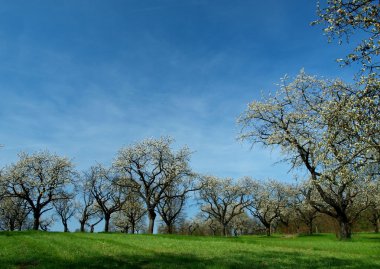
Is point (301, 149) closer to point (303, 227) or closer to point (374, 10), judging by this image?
point (374, 10)

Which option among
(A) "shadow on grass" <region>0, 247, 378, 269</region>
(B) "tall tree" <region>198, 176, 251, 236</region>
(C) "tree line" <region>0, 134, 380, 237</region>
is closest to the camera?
(A) "shadow on grass" <region>0, 247, 378, 269</region>

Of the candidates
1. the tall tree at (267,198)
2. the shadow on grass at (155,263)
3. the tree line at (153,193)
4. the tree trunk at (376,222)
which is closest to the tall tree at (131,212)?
A: the tree line at (153,193)

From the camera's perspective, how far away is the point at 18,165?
75.9 m

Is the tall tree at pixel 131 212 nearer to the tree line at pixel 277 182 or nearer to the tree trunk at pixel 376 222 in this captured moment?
the tree line at pixel 277 182

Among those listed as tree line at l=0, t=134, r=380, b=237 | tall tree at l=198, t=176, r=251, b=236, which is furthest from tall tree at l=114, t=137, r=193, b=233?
tall tree at l=198, t=176, r=251, b=236

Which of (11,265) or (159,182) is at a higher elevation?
(159,182)

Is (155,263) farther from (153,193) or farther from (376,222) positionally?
(376,222)

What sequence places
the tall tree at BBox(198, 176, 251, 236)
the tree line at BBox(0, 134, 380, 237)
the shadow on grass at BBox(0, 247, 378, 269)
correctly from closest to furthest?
the shadow on grass at BBox(0, 247, 378, 269), the tree line at BBox(0, 134, 380, 237), the tall tree at BBox(198, 176, 251, 236)

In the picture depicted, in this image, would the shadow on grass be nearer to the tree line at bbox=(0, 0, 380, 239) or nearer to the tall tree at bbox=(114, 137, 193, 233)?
the tree line at bbox=(0, 0, 380, 239)

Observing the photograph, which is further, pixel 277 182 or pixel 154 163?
pixel 277 182

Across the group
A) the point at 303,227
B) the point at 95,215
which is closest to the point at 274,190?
the point at 303,227

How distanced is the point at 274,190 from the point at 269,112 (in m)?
75.7

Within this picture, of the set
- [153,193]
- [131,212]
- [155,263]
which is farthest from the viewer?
[131,212]

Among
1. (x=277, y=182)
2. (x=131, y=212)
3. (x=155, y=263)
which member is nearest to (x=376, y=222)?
(x=277, y=182)
